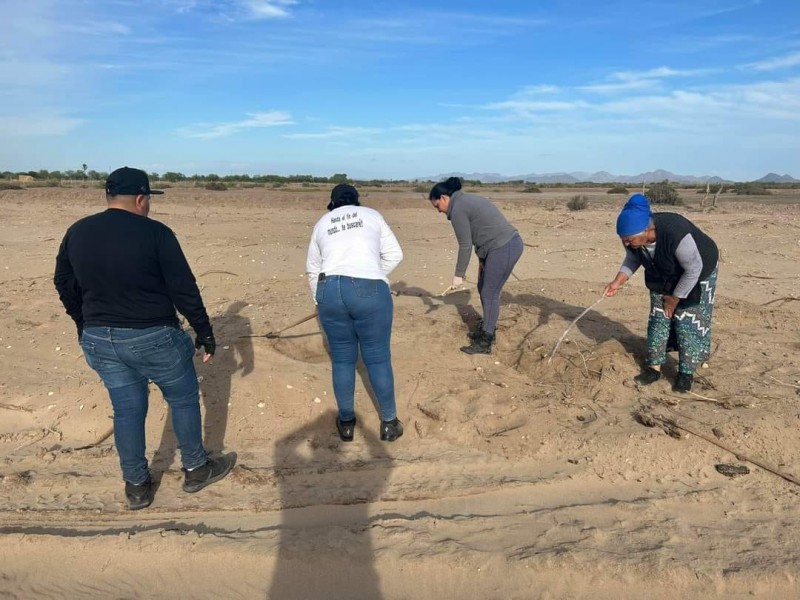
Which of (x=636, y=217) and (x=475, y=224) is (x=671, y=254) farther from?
(x=475, y=224)

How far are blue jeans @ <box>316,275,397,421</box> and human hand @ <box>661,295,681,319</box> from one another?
225cm

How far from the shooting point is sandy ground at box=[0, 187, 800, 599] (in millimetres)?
2918

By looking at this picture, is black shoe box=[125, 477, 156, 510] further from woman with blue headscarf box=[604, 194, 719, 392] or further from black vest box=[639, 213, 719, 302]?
black vest box=[639, 213, 719, 302]

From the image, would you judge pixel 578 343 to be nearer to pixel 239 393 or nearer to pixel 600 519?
pixel 600 519

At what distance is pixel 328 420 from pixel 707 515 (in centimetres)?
271

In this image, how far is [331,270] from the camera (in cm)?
367

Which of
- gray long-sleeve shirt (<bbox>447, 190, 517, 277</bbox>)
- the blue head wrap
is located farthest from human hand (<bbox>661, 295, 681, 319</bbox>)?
gray long-sleeve shirt (<bbox>447, 190, 517, 277</bbox>)

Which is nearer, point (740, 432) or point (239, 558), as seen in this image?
point (239, 558)

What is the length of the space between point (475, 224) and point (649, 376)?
204cm

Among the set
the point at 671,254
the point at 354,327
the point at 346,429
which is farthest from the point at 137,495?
the point at 671,254

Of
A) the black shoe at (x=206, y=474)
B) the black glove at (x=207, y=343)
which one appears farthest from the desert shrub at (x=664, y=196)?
the black glove at (x=207, y=343)

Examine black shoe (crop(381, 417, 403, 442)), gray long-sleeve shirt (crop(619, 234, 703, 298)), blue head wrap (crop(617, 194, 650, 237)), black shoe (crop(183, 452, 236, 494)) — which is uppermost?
blue head wrap (crop(617, 194, 650, 237))

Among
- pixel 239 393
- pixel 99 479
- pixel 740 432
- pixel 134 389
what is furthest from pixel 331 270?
pixel 740 432

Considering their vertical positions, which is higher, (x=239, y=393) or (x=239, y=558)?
(x=239, y=393)
